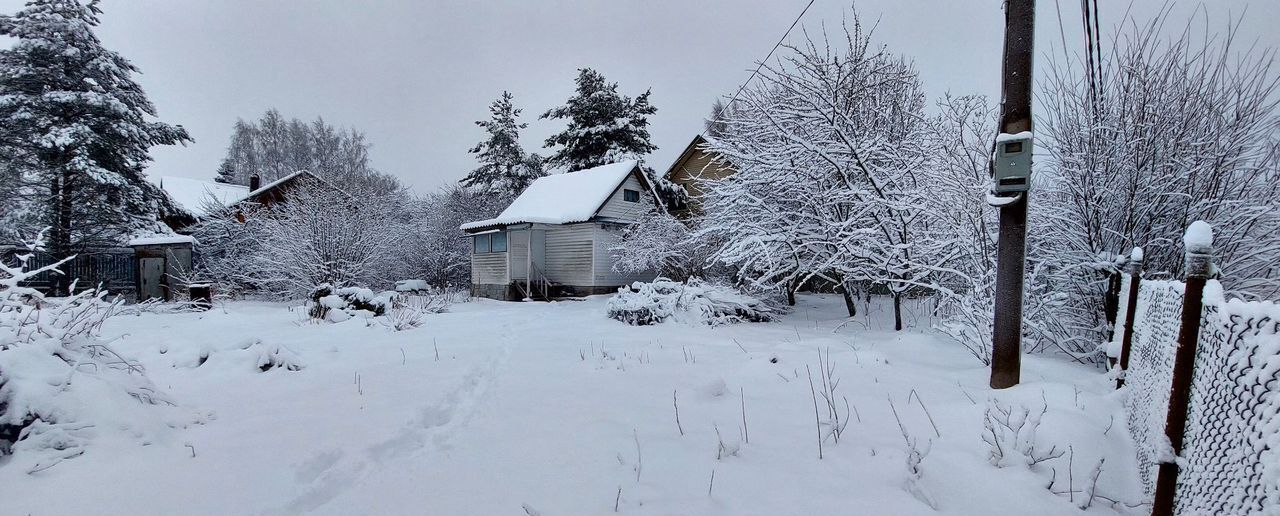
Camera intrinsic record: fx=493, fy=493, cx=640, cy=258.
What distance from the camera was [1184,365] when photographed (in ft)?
5.90

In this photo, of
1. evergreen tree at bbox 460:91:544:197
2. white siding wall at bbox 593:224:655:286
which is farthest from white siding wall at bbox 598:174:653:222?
evergreen tree at bbox 460:91:544:197

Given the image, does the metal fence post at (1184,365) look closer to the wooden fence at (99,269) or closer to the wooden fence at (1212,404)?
the wooden fence at (1212,404)

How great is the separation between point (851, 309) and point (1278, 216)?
254 inches

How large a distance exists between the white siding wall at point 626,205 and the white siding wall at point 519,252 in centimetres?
312

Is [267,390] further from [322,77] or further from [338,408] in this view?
[322,77]

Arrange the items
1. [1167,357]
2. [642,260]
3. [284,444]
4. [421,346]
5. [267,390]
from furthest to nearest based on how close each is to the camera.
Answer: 1. [642,260]
2. [421,346]
3. [267,390]
4. [284,444]
5. [1167,357]

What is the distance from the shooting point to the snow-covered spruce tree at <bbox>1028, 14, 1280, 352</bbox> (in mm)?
4504

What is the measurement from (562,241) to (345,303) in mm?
9182

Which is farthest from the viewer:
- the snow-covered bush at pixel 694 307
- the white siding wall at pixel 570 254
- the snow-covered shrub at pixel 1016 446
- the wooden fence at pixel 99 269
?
the white siding wall at pixel 570 254

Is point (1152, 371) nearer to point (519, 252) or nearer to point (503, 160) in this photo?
point (519, 252)

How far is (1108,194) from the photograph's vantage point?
188 inches

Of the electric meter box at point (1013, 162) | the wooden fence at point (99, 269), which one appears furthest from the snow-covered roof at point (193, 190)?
the electric meter box at point (1013, 162)

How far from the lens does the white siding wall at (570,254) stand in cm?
1775

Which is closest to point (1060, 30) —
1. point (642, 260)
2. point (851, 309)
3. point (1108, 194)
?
point (1108, 194)
